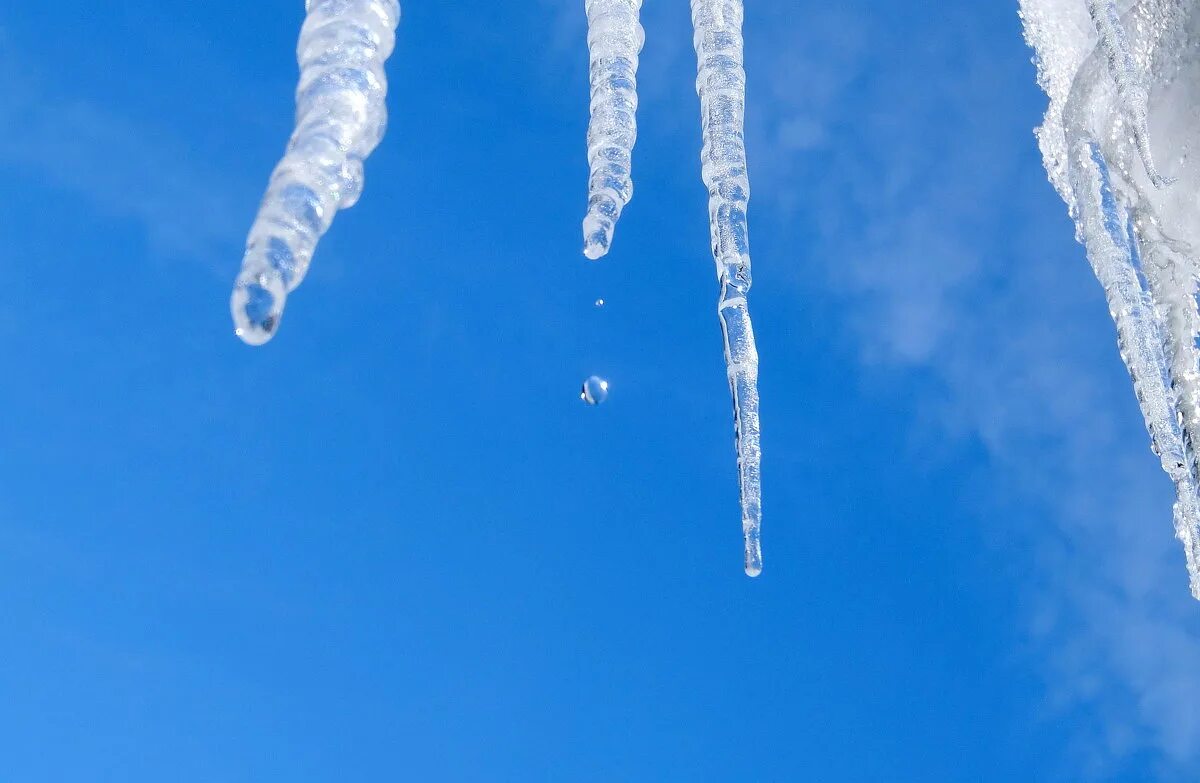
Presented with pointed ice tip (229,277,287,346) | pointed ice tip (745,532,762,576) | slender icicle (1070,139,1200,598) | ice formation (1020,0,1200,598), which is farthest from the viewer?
slender icicle (1070,139,1200,598)

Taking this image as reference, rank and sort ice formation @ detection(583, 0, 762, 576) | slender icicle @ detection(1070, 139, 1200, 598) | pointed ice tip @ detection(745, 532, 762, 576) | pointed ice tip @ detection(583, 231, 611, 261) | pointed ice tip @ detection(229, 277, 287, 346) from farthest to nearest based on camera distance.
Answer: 1. slender icicle @ detection(1070, 139, 1200, 598)
2. pointed ice tip @ detection(745, 532, 762, 576)
3. ice formation @ detection(583, 0, 762, 576)
4. pointed ice tip @ detection(583, 231, 611, 261)
5. pointed ice tip @ detection(229, 277, 287, 346)

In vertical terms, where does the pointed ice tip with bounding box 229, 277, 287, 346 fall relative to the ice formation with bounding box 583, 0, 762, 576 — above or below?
below

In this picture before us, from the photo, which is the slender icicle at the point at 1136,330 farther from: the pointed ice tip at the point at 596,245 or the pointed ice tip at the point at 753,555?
the pointed ice tip at the point at 596,245

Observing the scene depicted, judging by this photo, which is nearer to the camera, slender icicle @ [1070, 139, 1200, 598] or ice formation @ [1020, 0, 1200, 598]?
ice formation @ [1020, 0, 1200, 598]

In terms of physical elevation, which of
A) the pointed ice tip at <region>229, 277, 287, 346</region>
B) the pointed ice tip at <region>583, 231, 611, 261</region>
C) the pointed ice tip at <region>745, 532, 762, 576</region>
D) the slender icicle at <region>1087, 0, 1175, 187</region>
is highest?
the slender icicle at <region>1087, 0, 1175, 187</region>

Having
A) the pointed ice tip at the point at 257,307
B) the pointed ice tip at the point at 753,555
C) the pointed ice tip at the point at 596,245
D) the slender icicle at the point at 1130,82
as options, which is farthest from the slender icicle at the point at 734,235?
the pointed ice tip at the point at 257,307

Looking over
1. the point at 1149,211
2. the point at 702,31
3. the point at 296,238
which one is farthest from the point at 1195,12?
the point at 296,238

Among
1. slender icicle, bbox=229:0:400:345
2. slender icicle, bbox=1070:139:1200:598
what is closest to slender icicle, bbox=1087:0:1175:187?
slender icicle, bbox=1070:139:1200:598

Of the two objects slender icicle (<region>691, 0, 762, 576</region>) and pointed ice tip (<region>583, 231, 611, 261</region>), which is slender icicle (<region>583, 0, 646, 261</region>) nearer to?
pointed ice tip (<region>583, 231, 611, 261</region>)

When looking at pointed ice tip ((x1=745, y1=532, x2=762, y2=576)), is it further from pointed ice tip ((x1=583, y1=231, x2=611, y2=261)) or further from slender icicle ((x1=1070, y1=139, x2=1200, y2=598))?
slender icicle ((x1=1070, y1=139, x2=1200, y2=598))
